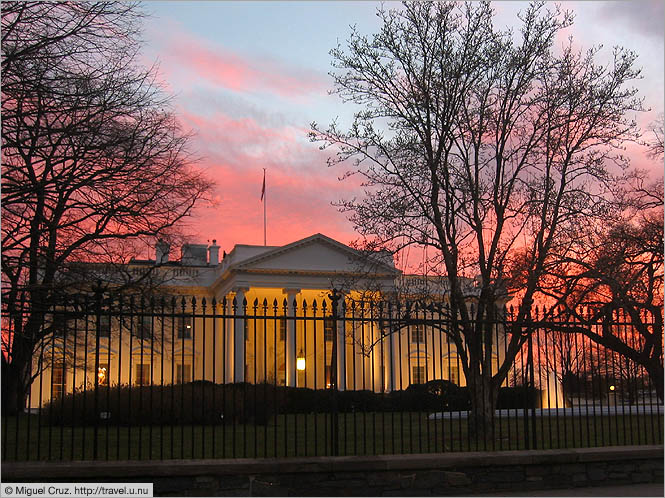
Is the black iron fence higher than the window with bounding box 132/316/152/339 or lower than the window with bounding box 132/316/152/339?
lower

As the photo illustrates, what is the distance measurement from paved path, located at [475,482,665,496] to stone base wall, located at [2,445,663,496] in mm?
99

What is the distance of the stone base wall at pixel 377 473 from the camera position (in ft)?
28.6

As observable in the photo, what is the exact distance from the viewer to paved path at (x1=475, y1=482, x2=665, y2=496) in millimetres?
10102

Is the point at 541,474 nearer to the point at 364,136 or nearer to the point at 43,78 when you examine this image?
the point at 364,136

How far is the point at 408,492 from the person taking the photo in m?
9.66

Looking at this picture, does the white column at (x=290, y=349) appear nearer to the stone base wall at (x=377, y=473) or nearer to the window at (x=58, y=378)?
the window at (x=58, y=378)

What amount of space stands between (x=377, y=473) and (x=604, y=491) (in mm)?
3217

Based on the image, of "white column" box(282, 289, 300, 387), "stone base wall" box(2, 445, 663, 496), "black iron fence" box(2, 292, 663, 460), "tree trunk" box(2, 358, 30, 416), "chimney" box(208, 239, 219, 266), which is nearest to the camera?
"stone base wall" box(2, 445, 663, 496)

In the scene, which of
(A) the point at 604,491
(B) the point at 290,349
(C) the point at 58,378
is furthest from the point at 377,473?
(B) the point at 290,349

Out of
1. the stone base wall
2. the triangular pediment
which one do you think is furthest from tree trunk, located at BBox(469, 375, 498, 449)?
the triangular pediment

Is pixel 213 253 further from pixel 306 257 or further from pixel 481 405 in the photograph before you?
pixel 481 405

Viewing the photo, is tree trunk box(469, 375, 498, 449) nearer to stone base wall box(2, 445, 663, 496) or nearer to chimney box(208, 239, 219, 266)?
stone base wall box(2, 445, 663, 496)

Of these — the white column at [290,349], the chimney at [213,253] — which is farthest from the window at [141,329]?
the chimney at [213,253]

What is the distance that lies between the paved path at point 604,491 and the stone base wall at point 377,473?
99 millimetres
